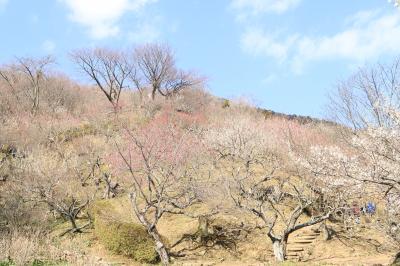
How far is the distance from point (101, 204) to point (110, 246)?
3.26 metres

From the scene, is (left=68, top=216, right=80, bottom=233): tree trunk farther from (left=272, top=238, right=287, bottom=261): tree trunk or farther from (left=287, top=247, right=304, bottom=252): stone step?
(left=287, top=247, right=304, bottom=252): stone step

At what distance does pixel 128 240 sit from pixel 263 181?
829cm

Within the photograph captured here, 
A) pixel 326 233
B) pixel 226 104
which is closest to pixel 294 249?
pixel 326 233

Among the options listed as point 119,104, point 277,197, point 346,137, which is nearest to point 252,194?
point 277,197

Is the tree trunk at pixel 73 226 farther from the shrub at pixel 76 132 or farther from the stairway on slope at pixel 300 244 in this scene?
the shrub at pixel 76 132

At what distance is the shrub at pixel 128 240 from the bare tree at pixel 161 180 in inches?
21.9

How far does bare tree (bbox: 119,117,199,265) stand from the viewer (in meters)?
17.9

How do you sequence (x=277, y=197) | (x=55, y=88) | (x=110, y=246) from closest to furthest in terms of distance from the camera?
(x=110, y=246), (x=277, y=197), (x=55, y=88)

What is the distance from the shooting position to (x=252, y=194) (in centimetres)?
2148

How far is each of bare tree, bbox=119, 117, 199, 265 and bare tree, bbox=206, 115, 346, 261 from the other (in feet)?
6.66

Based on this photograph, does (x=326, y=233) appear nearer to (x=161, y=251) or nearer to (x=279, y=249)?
(x=279, y=249)

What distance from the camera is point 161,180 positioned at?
2066cm

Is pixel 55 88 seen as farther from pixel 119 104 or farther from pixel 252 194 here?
pixel 252 194

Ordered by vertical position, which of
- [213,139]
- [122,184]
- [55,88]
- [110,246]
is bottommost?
[110,246]
